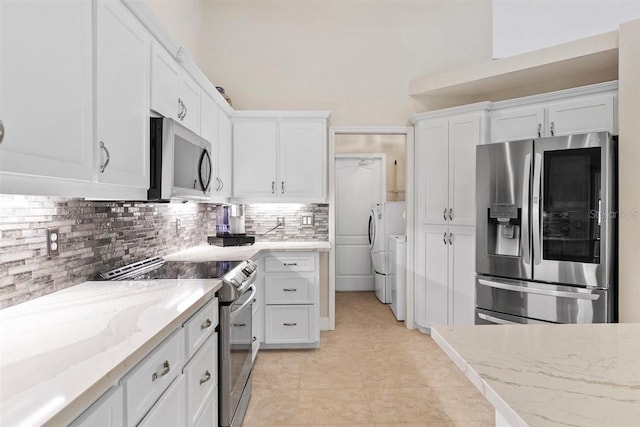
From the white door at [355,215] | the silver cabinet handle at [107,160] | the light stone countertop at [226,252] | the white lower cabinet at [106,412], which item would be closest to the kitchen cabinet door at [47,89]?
the silver cabinet handle at [107,160]

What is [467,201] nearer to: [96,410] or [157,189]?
[157,189]

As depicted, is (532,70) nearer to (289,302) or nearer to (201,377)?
(289,302)

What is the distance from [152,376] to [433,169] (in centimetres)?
317

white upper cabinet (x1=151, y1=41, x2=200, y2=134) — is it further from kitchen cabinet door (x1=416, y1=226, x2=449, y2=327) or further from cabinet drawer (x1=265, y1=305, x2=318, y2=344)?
kitchen cabinet door (x1=416, y1=226, x2=449, y2=327)

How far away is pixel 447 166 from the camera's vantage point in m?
3.57

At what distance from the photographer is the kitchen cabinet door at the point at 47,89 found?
0.95 metres

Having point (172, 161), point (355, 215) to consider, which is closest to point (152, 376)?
point (172, 161)

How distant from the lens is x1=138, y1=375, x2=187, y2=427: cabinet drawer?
1139mm

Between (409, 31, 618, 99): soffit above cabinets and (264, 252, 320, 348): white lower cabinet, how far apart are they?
7.36 feet

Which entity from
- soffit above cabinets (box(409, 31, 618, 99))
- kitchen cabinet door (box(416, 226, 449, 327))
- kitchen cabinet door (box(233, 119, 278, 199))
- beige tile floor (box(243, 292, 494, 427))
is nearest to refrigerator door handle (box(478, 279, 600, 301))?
kitchen cabinet door (box(416, 226, 449, 327))

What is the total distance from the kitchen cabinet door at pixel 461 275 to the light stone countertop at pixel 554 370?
2.34 meters

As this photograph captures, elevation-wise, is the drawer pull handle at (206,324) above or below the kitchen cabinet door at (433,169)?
below

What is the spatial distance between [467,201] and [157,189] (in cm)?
274

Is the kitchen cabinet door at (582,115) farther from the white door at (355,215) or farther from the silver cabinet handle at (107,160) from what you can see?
the silver cabinet handle at (107,160)
